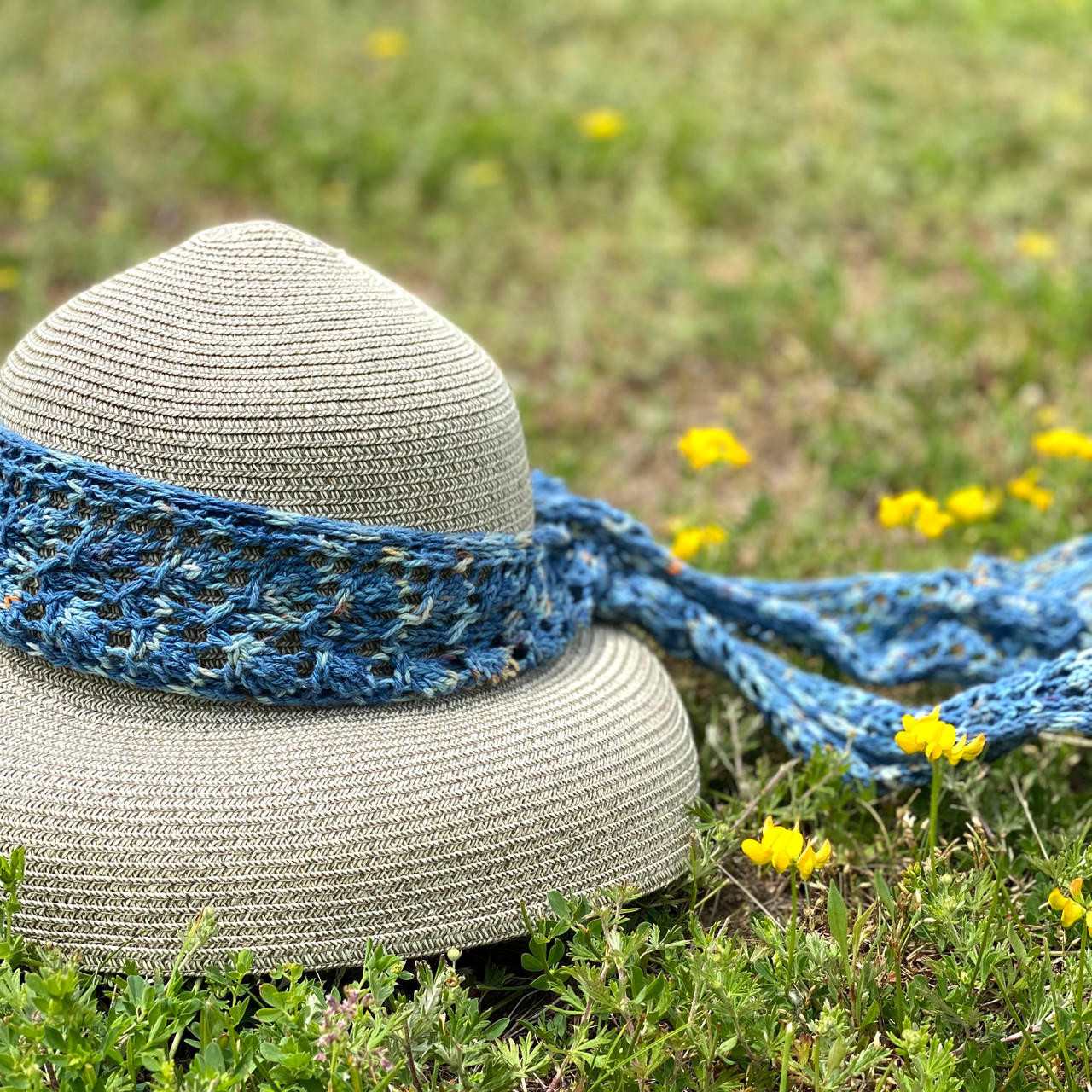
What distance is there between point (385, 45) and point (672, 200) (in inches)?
74.6

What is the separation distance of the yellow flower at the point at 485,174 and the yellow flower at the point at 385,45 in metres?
1.10

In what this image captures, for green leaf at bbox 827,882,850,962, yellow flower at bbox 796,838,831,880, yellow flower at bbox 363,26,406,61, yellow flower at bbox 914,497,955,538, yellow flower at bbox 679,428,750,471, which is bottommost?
green leaf at bbox 827,882,850,962

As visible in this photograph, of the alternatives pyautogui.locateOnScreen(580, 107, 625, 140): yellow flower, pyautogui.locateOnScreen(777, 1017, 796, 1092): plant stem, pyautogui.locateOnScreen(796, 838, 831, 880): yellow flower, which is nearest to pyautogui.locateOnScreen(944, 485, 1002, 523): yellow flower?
pyautogui.locateOnScreen(796, 838, 831, 880): yellow flower

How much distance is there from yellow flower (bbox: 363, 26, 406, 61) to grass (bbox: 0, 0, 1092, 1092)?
0.07m

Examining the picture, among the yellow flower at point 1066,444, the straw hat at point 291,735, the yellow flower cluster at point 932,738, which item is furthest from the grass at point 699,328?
the yellow flower at point 1066,444

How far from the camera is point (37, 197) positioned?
17.2 ft

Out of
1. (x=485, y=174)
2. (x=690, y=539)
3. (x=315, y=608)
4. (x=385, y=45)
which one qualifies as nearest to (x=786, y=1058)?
(x=315, y=608)

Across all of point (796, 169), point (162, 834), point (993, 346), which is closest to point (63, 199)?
point (796, 169)

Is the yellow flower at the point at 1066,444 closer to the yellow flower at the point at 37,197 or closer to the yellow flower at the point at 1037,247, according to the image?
the yellow flower at the point at 1037,247

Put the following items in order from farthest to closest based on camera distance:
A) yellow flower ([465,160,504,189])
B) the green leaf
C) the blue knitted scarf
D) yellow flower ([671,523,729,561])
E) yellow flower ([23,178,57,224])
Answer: yellow flower ([465,160,504,189]) < yellow flower ([23,178,57,224]) < yellow flower ([671,523,729,561]) < the blue knitted scarf < the green leaf

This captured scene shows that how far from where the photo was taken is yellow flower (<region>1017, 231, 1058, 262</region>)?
4.64m

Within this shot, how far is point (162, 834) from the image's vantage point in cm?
182

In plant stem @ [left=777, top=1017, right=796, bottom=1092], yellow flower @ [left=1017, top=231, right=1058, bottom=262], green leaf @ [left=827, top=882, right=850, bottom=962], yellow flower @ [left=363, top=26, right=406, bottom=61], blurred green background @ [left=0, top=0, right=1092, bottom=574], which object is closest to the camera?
plant stem @ [left=777, top=1017, right=796, bottom=1092]

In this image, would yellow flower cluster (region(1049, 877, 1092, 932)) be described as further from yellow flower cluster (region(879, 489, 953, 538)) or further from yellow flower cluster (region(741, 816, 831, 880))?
yellow flower cluster (region(879, 489, 953, 538))
